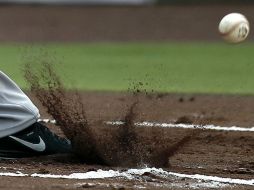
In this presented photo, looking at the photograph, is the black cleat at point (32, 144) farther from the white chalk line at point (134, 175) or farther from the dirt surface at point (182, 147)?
the white chalk line at point (134, 175)

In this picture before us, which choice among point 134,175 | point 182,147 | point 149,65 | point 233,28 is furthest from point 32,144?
point 149,65

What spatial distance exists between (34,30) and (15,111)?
15.8m

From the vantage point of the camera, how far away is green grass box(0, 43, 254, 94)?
13.1m

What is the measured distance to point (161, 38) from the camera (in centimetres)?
2097

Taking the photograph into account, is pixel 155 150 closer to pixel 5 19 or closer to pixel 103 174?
pixel 103 174

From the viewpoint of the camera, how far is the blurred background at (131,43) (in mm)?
13625

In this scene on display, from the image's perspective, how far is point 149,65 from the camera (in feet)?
50.2

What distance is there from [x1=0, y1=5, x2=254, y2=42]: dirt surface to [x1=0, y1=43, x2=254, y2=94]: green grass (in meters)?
1.60

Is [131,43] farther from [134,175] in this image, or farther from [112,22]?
[134,175]

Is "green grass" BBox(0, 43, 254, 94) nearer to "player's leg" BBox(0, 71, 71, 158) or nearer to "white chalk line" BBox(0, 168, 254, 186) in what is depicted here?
"player's leg" BBox(0, 71, 71, 158)

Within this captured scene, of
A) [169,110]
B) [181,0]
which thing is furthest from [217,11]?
[169,110]

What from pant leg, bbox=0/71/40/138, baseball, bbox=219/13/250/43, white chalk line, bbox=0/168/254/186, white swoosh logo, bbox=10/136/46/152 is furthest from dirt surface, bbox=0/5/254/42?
white chalk line, bbox=0/168/254/186

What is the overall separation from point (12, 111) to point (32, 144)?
11.2 inches

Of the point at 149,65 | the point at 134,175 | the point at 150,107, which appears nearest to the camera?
the point at 134,175
